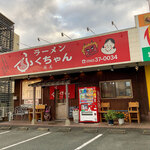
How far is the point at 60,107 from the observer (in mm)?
11000

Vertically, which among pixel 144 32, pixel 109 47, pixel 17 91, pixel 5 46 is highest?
pixel 5 46

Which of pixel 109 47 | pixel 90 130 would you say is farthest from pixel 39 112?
pixel 109 47

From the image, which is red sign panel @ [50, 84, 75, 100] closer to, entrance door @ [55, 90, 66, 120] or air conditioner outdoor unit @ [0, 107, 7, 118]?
entrance door @ [55, 90, 66, 120]

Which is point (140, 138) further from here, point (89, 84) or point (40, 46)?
point (40, 46)

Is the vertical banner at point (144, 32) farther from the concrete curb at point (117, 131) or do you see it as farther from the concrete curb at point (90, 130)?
the concrete curb at point (90, 130)

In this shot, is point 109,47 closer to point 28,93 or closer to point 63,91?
point 63,91

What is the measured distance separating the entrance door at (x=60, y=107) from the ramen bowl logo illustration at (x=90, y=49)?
4166mm

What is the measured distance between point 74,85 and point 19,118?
17.4 feet

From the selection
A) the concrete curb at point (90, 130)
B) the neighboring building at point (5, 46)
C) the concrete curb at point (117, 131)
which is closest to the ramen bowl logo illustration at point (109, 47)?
the concrete curb at point (117, 131)

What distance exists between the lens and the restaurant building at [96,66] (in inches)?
298

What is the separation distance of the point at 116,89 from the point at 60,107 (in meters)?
4.16

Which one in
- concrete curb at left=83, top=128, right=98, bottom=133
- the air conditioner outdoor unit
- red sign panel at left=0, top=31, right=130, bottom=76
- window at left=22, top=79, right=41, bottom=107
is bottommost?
concrete curb at left=83, top=128, right=98, bottom=133

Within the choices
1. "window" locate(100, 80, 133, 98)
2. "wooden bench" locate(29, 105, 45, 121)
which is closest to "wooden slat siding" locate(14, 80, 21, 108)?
"wooden bench" locate(29, 105, 45, 121)

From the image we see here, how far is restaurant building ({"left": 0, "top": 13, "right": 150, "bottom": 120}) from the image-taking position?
7.56m
